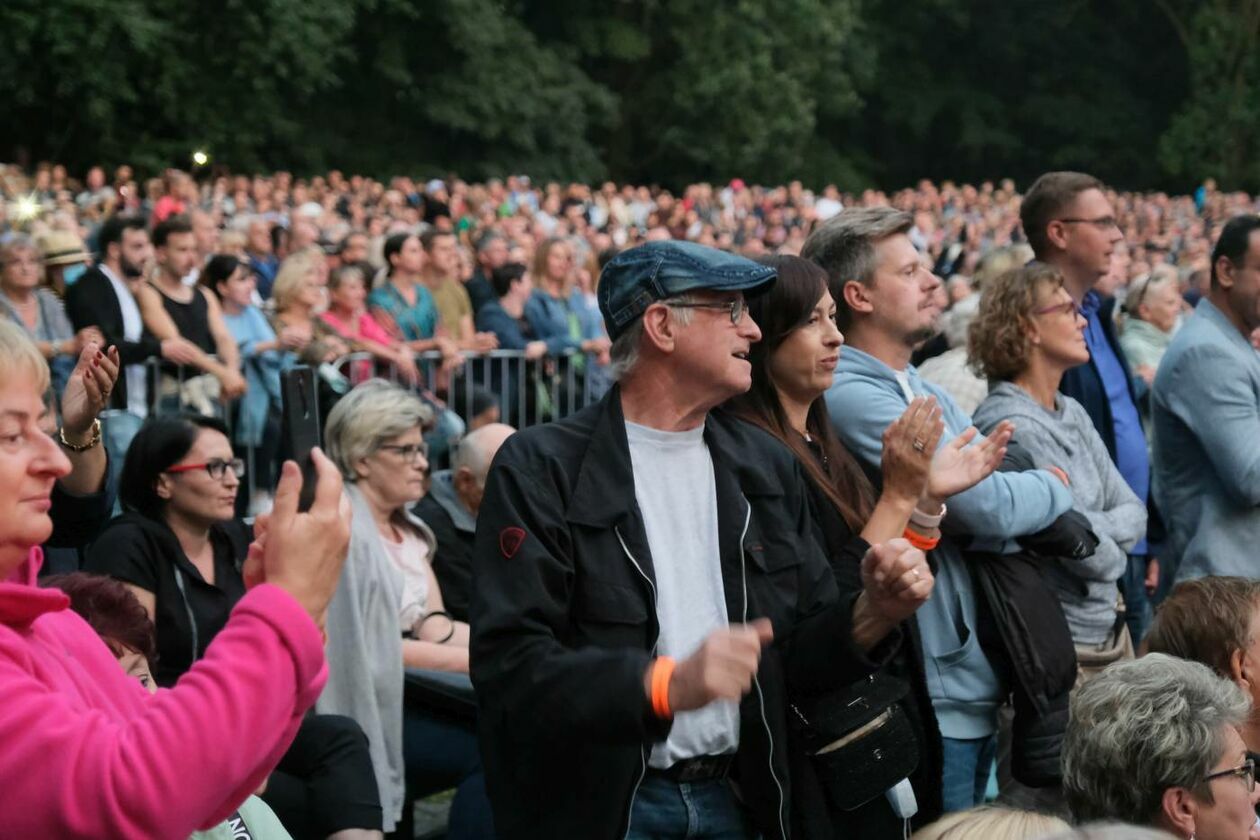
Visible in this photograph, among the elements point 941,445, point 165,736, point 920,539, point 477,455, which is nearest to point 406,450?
point 477,455

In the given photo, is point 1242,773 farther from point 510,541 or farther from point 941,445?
point 510,541

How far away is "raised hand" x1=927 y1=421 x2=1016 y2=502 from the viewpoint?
3.43m

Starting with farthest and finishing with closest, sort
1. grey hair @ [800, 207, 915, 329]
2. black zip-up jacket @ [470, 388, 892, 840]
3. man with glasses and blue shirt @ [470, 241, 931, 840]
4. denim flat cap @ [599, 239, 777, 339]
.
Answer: grey hair @ [800, 207, 915, 329], denim flat cap @ [599, 239, 777, 339], man with glasses and blue shirt @ [470, 241, 931, 840], black zip-up jacket @ [470, 388, 892, 840]

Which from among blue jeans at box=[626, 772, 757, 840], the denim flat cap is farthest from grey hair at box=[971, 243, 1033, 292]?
blue jeans at box=[626, 772, 757, 840]

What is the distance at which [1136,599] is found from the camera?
17.7ft

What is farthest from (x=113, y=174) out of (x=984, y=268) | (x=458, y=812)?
(x=458, y=812)

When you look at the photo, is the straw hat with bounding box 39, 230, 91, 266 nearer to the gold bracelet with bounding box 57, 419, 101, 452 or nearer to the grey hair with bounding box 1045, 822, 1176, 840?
the gold bracelet with bounding box 57, 419, 101, 452

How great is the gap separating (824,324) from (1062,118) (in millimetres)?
47672

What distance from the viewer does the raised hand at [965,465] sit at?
343cm

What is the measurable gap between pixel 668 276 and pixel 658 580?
1.80ft

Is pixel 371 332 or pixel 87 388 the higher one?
pixel 87 388

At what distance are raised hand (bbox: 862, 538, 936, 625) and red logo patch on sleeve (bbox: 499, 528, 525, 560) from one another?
61cm

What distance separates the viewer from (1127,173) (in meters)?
49.2

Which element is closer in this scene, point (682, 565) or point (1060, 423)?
point (682, 565)
